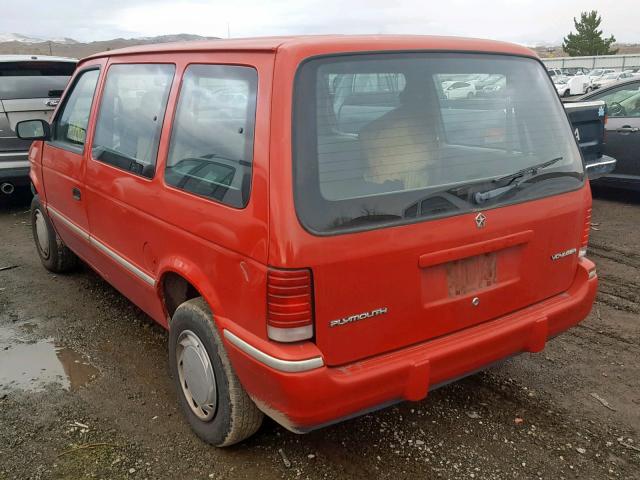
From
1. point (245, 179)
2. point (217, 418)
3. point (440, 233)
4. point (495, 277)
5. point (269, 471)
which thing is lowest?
point (269, 471)

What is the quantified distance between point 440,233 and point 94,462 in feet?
6.22

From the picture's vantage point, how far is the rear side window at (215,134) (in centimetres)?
231

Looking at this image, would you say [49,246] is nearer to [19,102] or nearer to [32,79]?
[19,102]

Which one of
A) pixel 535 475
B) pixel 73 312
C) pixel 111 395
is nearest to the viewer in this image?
pixel 535 475

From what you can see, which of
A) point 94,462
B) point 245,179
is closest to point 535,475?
point 245,179

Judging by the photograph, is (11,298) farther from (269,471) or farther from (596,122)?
(596,122)

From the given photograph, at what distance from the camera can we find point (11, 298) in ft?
15.4

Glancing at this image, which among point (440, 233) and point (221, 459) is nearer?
point (440, 233)

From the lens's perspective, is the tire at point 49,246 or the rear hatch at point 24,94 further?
the rear hatch at point 24,94

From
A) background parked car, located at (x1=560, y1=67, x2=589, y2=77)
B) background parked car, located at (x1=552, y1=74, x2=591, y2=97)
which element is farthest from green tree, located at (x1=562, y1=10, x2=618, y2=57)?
background parked car, located at (x1=552, y1=74, x2=591, y2=97)

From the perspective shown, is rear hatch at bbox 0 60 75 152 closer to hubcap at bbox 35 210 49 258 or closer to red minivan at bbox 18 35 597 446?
hubcap at bbox 35 210 49 258

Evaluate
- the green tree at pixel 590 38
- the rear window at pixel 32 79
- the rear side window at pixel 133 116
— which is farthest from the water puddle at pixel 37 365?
the green tree at pixel 590 38

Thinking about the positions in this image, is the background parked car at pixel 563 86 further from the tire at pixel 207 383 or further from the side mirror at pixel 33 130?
the tire at pixel 207 383

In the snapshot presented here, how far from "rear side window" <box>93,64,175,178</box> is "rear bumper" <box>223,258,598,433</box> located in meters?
1.18
